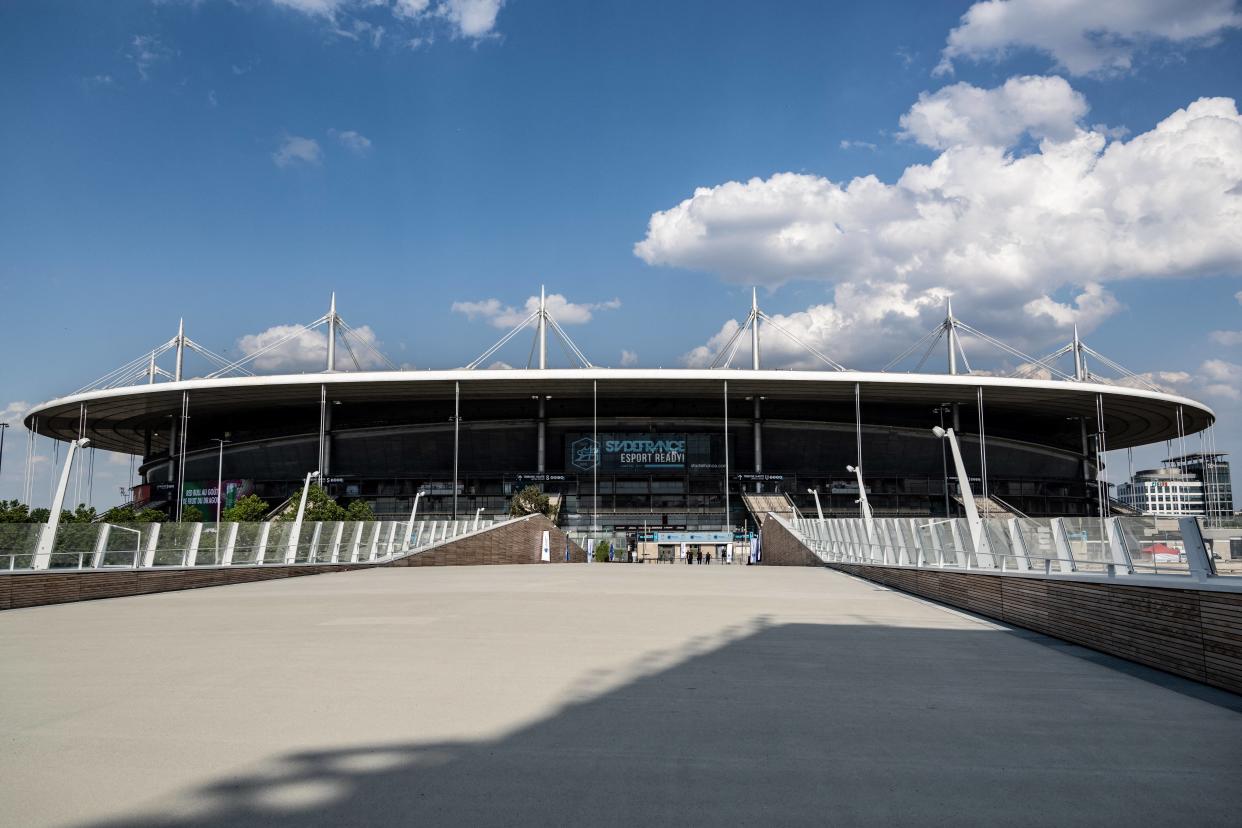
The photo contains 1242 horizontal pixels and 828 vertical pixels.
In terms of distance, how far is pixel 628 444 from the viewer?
7669 centimetres

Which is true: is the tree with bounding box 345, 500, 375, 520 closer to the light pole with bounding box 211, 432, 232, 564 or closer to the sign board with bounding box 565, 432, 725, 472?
the light pole with bounding box 211, 432, 232, 564

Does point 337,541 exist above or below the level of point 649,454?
below

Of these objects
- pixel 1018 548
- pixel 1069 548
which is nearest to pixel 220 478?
pixel 1018 548

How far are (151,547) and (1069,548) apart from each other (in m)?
16.9

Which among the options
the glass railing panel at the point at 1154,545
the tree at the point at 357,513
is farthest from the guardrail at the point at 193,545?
the tree at the point at 357,513

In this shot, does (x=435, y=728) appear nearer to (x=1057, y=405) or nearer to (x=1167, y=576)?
(x=1167, y=576)

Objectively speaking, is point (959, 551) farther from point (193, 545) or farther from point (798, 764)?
point (193, 545)

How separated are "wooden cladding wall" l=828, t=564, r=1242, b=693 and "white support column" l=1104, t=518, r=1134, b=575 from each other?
0.27m

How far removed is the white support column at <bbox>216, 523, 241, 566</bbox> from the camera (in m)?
22.5

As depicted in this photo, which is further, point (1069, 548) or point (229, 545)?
point (229, 545)

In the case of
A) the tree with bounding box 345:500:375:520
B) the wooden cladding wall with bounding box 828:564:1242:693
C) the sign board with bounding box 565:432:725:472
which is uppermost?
the sign board with bounding box 565:432:725:472

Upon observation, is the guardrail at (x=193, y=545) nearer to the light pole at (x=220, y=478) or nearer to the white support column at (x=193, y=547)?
the white support column at (x=193, y=547)

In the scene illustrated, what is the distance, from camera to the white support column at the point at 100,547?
17828mm


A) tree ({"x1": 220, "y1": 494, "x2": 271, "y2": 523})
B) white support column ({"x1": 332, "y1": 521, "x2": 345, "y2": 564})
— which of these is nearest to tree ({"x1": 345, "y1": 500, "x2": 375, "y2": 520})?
tree ({"x1": 220, "y1": 494, "x2": 271, "y2": 523})
